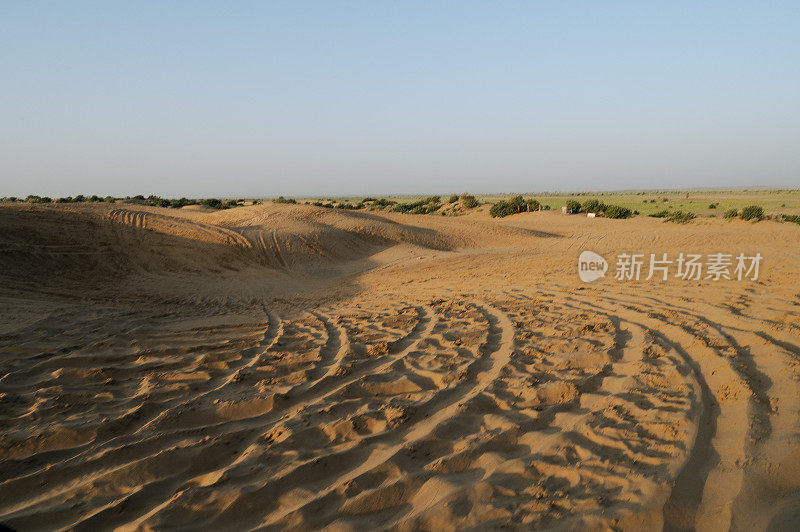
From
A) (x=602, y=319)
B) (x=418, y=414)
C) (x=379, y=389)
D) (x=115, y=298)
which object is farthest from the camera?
(x=115, y=298)

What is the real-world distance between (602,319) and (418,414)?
10.6ft

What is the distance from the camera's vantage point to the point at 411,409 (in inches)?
123

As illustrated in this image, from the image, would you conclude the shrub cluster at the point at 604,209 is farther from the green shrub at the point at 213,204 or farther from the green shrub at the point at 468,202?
the green shrub at the point at 213,204

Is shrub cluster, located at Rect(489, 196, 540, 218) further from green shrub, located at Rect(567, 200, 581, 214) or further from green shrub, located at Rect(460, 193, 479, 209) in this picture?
green shrub, located at Rect(460, 193, 479, 209)

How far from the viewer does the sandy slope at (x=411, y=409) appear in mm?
2160

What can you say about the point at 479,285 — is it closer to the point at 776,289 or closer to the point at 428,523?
the point at 776,289

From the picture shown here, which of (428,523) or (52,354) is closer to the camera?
(428,523)

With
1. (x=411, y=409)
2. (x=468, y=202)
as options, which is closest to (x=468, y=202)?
(x=468, y=202)

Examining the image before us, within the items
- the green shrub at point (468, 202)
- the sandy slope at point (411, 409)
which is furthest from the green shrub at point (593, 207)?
the sandy slope at point (411, 409)

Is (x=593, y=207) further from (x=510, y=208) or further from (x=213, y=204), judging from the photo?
(x=213, y=204)

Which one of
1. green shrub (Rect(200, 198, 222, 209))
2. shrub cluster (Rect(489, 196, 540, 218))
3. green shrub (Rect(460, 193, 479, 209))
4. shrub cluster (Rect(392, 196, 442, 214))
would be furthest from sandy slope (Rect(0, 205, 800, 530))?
green shrub (Rect(460, 193, 479, 209))

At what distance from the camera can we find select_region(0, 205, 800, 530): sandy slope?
2.16 meters

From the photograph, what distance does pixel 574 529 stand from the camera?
6.41 feet

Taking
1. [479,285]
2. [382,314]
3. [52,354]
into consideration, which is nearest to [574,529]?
[382,314]
